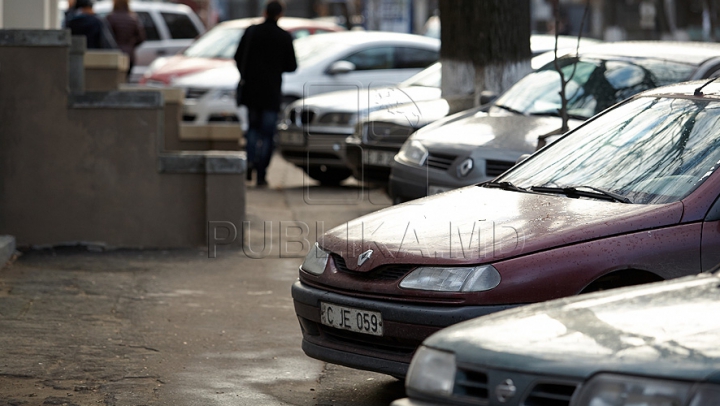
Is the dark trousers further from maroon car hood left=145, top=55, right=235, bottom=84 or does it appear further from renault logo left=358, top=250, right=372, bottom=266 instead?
renault logo left=358, top=250, right=372, bottom=266

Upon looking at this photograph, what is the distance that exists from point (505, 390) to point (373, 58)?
13.2 meters

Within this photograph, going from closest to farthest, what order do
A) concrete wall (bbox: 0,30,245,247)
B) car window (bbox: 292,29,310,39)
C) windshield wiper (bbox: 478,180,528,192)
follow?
windshield wiper (bbox: 478,180,528,192) < concrete wall (bbox: 0,30,245,247) < car window (bbox: 292,29,310,39)

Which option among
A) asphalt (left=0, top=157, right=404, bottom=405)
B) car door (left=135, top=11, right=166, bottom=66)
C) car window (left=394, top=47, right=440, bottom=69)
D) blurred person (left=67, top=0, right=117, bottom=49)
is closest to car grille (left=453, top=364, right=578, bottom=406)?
asphalt (left=0, top=157, right=404, bottom=405)

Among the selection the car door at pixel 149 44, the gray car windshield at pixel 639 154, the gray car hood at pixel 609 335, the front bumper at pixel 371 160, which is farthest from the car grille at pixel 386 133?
the car door at pixel 149 44

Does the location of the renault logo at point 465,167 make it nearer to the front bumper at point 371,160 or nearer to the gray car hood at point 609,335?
the front bumper at point 371,160

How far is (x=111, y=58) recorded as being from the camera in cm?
1195

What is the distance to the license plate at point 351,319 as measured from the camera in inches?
192

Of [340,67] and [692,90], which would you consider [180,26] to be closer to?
[340,67]

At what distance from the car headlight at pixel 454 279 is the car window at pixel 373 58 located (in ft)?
36.9

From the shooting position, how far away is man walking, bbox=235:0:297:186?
12.6m

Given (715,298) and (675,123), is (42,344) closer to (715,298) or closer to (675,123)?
(675,123)

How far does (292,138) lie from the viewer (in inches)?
516

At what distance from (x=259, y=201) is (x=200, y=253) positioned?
297 centimetres

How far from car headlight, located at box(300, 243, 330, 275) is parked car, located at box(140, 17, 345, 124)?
10186mm
